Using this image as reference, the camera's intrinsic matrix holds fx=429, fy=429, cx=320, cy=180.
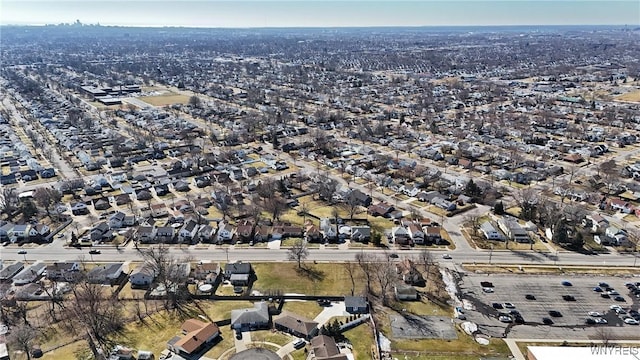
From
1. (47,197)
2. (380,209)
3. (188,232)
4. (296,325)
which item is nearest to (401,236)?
(380,209)

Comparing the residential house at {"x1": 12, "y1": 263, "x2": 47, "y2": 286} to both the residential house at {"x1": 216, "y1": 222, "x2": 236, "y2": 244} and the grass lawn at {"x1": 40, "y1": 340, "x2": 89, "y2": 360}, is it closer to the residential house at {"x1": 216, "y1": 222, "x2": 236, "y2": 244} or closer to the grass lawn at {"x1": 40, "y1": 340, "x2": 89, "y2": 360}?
the grass lawn at {"x1": 40, "y1": 340, "x2": 89, "y2": 360}

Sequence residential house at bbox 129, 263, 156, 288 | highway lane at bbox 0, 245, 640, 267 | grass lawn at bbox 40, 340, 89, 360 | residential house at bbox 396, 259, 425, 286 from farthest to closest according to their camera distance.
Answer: highway lane at bbox 0, 245, 640, 267 → residential house at bbox 129, 263, 156, 288 → residential house at bbox 396, 259, 425, 286 → grass lawn at bbox 40, 340, 89, 360

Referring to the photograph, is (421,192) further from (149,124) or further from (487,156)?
(149,124)

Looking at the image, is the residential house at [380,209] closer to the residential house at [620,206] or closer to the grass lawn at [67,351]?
the residential house at [620,206]

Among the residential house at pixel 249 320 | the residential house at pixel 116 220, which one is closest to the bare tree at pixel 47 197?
the residential house at pixel 116 220

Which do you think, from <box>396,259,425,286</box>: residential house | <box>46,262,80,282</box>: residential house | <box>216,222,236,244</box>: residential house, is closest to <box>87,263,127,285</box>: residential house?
<box>46,262,80,282</box>: residential house
